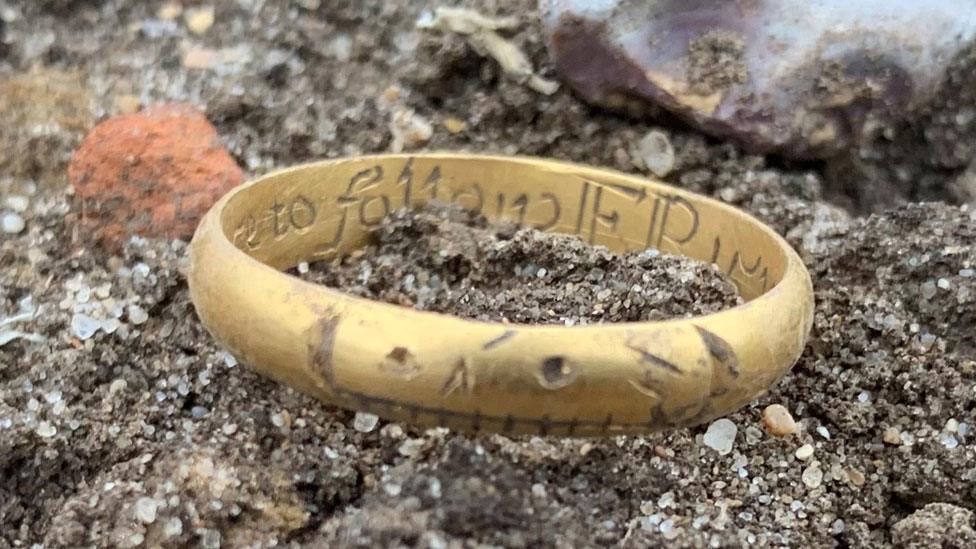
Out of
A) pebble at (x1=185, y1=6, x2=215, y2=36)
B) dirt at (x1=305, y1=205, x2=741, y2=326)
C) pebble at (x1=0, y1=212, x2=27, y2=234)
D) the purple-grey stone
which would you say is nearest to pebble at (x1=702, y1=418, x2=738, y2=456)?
dirt at (x1=305, y1=205, x2=741, y2=326)

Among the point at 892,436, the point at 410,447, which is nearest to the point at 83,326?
the point at 410,447

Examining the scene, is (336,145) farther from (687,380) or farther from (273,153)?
(687,380)

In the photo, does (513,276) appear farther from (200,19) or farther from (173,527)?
(200,19)

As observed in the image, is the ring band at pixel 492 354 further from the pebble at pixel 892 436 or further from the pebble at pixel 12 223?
the pebble at pixel 12 223

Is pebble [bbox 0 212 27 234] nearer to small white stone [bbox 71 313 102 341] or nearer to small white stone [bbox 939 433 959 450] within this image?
small white stone [bbox 71 313 102 341]

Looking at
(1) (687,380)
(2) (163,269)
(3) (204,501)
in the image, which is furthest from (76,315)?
(1) (687,380)

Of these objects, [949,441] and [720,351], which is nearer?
[720,351]
